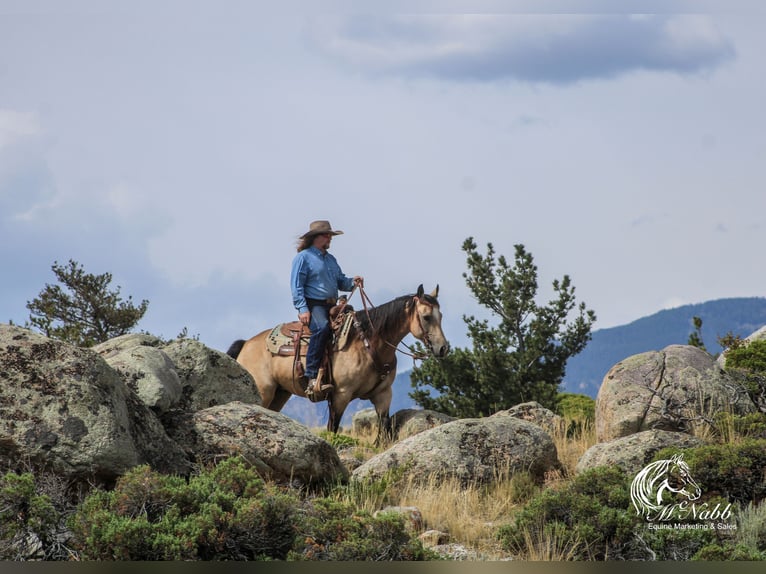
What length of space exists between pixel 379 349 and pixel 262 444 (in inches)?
194

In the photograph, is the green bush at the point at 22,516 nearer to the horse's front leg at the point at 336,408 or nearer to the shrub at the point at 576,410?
the horse's front leg at the point at 336,408

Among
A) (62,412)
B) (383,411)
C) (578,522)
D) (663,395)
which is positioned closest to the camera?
(62,412)

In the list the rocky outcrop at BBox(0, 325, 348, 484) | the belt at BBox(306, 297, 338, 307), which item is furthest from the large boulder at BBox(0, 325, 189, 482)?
the belt at BBox(306, 297, 338, 307)

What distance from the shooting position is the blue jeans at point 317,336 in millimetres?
15141

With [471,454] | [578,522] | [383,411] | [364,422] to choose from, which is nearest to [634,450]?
[471,454]

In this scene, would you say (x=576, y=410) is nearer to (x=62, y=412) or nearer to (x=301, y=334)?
(x=301, y=334)

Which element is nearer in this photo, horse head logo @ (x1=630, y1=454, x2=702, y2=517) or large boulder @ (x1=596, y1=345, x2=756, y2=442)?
horse head logo @ (x1=630, y1=454, x2=702, y2=517)

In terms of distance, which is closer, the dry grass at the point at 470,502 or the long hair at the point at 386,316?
the dry grass at the point at 470,502

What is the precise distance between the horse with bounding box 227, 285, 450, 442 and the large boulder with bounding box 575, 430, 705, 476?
3.43 meters

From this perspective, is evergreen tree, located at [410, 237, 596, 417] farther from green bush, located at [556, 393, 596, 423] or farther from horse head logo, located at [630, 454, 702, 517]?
horse head logo, located at [630, 454, 702, 517]

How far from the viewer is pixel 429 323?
14.6 meters

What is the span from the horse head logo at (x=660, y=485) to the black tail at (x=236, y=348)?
8.61 metres

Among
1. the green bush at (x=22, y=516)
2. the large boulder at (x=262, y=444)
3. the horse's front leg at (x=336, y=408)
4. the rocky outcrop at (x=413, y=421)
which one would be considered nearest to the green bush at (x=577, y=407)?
the rocky outcrop at (x=413, y=421)

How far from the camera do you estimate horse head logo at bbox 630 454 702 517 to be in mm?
9844
